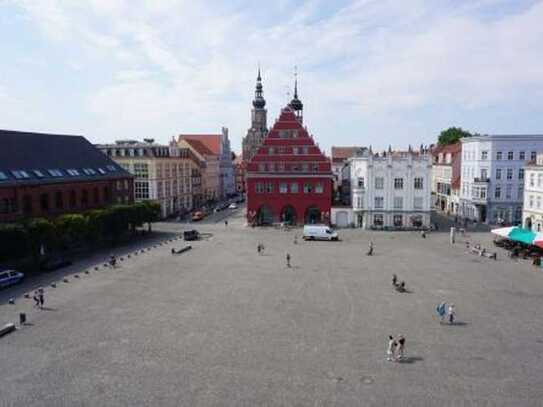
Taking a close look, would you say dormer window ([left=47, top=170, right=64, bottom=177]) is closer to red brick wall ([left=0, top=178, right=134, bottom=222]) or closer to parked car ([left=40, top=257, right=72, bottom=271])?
red brick wall ([left=0, top=178, right=134, bottom=222])

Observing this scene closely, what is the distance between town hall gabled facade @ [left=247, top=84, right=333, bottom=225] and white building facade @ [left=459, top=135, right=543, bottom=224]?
21.6m

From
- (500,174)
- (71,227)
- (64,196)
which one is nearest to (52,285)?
(71,227)

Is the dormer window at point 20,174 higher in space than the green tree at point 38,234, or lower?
higher

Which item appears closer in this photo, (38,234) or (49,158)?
(38,234)

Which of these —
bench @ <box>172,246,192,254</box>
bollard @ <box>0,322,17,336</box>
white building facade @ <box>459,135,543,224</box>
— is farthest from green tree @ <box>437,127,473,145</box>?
bollard @ <box>0,322,17,336</box>

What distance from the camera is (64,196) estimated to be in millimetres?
47469

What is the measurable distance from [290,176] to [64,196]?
95.0 feet

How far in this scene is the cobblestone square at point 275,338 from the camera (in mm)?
16344

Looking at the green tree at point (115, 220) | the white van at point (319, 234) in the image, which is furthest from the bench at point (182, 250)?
the white van at point (319, 234)

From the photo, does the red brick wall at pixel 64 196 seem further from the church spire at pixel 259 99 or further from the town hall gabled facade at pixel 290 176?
the church spire at pixel 259 99

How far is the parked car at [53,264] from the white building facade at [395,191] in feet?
124

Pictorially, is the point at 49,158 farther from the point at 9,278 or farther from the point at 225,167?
the point at 225,167

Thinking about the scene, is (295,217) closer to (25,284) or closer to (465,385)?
(25,284)

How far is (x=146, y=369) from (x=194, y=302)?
29.1 ft
